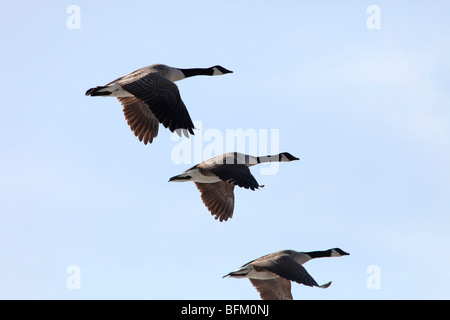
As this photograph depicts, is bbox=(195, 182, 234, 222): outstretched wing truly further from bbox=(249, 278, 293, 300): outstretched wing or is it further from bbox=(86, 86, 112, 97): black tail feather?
bbox=(86, 86, 112, 97): black tail feather

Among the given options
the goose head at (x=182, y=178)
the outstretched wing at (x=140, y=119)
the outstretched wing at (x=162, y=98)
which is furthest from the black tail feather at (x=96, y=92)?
the goose head at (x=182, y=178)

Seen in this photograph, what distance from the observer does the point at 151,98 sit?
18656 millimetres

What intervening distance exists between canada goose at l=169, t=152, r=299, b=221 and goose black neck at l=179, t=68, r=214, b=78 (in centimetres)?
205

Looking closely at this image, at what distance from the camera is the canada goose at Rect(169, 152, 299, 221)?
19.7 m

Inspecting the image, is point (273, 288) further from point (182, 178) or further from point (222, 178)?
point (182, 178)

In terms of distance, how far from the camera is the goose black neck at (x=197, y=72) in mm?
21531

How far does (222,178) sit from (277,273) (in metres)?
2.24

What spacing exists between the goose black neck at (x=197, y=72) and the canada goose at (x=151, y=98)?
1.1 inches

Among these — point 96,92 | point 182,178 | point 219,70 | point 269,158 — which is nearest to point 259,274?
point 182,178

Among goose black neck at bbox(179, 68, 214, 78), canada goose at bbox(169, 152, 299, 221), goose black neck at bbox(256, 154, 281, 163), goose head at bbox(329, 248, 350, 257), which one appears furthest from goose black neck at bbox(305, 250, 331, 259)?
goose black neck at bbox(179, 68, 214, 78)

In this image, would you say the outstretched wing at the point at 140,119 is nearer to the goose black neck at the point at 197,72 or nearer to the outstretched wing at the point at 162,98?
the goose black neck at the point at 197,72

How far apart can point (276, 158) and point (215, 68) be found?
260cm
